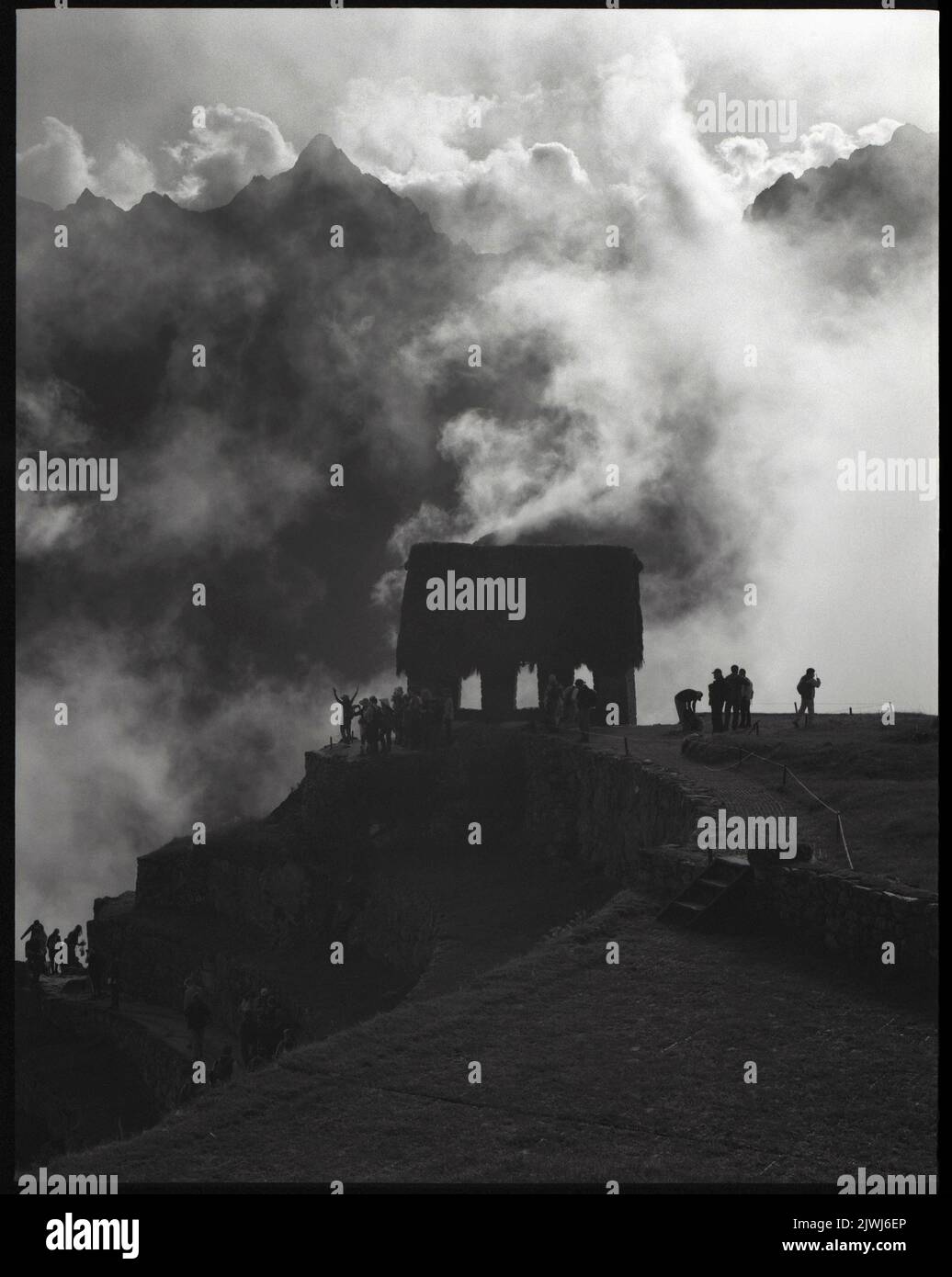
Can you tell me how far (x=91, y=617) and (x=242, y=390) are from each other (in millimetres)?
6857

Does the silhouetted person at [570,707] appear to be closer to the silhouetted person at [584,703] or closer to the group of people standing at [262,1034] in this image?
the silhouetted person at [584,703]

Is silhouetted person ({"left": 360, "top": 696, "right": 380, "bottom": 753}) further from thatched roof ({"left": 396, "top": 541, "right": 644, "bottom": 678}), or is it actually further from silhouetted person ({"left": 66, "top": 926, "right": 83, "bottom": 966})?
silhouetted person ({"left": 66, "top": 926, "right": 83, "bottom": 966})

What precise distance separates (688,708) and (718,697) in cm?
170

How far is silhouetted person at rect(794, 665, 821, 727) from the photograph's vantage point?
24109 mm

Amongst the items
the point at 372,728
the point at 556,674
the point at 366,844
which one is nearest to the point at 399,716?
the point at 372,728

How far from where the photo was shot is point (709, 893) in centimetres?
1634

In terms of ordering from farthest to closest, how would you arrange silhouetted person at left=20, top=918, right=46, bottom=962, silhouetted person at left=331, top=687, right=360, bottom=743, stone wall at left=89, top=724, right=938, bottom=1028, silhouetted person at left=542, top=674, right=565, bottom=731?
silhouetted person at left=331, top=687, right=360, bottom=743 < silhouetted person at left=20, top=918, right=46, bottom=962 < silhouetted person at left=542, top=674, right=565, bottom=731 < stone wall at left=89, top=724, right=938, bottom=1028

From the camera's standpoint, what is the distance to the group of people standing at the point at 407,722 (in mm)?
28031

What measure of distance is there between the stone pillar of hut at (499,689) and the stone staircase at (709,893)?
12857mm

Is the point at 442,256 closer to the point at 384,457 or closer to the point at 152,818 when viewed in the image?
the point at 384,457

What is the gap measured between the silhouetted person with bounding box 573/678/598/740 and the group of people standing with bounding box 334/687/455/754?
9.94ft

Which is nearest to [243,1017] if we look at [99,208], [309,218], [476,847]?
[476,847]

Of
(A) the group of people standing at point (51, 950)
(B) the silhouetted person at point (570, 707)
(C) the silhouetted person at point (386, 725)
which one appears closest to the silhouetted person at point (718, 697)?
(B) the silhouetted person at point (570, 707)

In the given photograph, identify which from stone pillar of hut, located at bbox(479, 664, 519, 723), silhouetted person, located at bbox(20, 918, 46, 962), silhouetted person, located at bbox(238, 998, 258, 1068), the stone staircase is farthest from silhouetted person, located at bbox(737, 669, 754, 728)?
silhouetted person, located at bbox(20, 918, 46, 962)
